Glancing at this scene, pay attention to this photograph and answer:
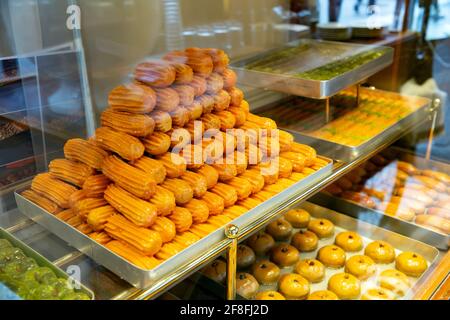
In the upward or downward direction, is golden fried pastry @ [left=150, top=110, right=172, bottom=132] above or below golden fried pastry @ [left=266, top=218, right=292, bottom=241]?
above

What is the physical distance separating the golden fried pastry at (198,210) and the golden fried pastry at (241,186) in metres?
0.16

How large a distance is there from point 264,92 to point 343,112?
0.56 m

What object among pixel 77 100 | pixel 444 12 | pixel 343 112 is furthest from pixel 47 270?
pixel 444 12

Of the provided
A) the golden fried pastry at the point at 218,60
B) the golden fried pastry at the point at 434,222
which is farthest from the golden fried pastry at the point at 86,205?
the golden fried pastry at the point at 434,222

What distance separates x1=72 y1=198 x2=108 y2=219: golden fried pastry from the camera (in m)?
1.47

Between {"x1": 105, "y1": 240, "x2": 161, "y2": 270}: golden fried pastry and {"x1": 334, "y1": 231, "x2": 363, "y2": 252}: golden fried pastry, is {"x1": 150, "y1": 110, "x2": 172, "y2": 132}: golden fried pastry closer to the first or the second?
{"x1": 105, "y1": 240, "x2": 161, "y2": 270}: golden fried pastry

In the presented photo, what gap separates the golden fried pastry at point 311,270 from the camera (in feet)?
6.56

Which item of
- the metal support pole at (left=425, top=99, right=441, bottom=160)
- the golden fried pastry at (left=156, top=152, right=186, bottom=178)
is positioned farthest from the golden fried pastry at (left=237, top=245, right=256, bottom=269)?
the metal support pole at (left=425, top=99, right=441, bottom=160)

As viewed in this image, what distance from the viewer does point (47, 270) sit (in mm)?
1356

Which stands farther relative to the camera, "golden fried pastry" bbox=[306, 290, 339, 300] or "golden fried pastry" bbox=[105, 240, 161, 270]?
"golden fried pastry" bbox=[306, 290, 339, 300]

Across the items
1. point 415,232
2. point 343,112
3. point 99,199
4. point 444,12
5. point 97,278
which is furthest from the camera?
point 444,12

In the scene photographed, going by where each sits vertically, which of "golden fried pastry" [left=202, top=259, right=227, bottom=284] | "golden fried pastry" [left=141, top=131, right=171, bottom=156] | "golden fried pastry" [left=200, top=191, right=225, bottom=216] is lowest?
"golden fried pastry" [left=202, top=259, right=227, bottom=284]

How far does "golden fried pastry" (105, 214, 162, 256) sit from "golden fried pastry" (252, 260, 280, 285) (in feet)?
2.35

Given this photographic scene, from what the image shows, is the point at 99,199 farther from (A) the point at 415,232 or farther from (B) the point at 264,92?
(A) the point at 415,232
